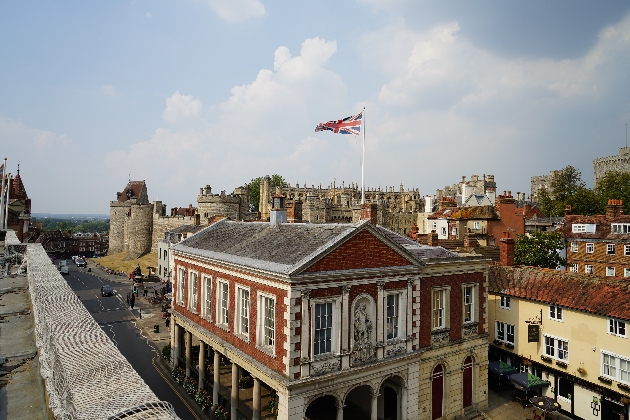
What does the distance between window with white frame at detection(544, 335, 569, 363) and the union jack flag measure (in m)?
18.1

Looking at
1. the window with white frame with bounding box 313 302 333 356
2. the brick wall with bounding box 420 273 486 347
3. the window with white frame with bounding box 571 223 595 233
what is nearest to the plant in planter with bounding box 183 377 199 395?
the window with white frame with bounding box 313 302 333 356

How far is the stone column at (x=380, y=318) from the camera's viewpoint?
20859mm

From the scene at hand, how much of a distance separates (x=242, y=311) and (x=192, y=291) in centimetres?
754

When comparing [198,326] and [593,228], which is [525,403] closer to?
[198,326]

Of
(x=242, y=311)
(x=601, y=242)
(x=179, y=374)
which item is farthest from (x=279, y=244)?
(x=601, y=242)

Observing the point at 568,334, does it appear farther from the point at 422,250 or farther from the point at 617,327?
the point at 422,250

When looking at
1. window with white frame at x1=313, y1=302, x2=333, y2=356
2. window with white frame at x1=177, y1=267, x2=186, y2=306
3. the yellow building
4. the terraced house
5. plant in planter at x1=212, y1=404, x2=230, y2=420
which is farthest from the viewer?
window with white frame at x1=177, y1=267, x2=186, y2=306

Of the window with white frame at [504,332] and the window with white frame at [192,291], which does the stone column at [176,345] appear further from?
the window with white frame at [504,332]

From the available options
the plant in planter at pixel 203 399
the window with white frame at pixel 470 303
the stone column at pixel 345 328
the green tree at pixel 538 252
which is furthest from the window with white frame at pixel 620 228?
the plant in planter at pixel 203 399

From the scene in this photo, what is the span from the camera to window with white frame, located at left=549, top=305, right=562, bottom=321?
26578 millimetres

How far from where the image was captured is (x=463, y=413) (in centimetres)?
2512

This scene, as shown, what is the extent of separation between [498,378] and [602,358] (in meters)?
8.12

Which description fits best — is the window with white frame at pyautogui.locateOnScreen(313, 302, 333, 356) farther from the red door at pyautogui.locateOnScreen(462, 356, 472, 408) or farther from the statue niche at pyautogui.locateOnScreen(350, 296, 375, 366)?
the red door at pyautogui.locateOnScreen(462, 356, 472, 408)

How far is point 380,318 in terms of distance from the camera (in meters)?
20.9
